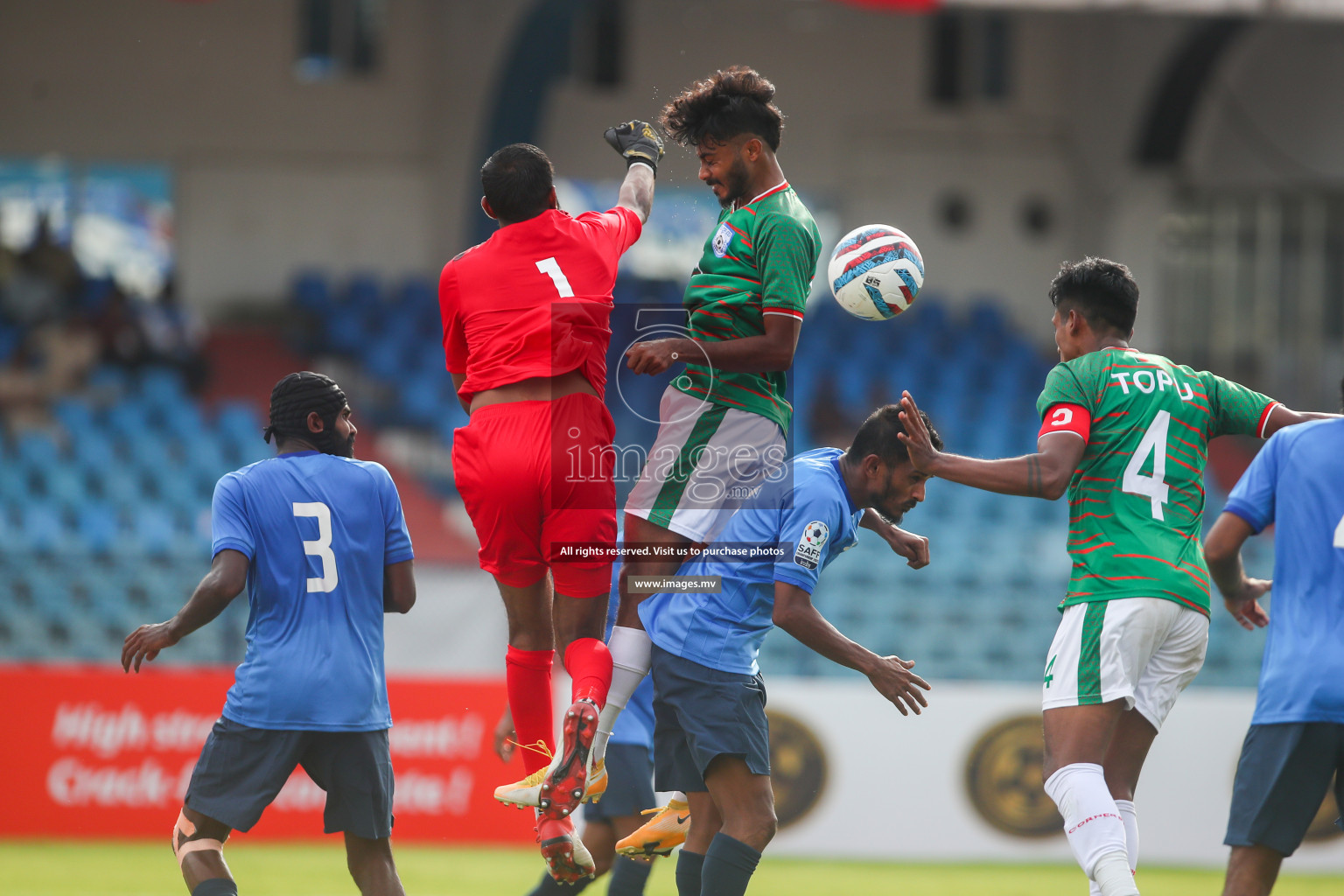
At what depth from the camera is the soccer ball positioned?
541 centimetres

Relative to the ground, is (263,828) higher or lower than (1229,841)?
lower

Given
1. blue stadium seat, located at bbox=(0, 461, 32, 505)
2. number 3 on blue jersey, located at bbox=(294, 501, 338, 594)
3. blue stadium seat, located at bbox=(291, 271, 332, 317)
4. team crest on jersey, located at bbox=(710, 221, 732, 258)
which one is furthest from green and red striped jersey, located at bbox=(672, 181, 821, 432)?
blue stadium seat, located at bbox=(291, 271, 332, 317)

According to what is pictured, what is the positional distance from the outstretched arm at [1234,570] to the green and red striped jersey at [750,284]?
1594mm

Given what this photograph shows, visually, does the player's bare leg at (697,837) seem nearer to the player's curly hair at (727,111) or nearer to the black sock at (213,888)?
the black sock at (213,888)

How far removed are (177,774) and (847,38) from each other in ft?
41.1

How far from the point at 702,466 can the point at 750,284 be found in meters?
0.68

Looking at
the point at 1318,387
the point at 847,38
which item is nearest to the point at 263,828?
the point at 847,38

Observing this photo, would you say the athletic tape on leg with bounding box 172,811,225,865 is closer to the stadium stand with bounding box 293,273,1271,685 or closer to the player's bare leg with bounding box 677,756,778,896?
the player's bare leg with bounding box 677,756,778,896

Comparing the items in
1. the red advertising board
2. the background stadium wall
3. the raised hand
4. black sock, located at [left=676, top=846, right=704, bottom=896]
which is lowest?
the red advertising board

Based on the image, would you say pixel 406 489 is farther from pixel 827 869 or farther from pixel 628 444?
pixel 628 444

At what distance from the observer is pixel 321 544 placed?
5293 millimetres

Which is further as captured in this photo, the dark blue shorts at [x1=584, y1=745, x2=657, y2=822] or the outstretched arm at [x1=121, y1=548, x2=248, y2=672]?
the dark blue shorts at [x1=584, y1=745, x2=657, y2=822]

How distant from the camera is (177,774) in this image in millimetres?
10047

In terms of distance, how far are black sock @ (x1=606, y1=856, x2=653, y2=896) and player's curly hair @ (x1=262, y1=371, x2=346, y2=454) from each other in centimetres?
223
